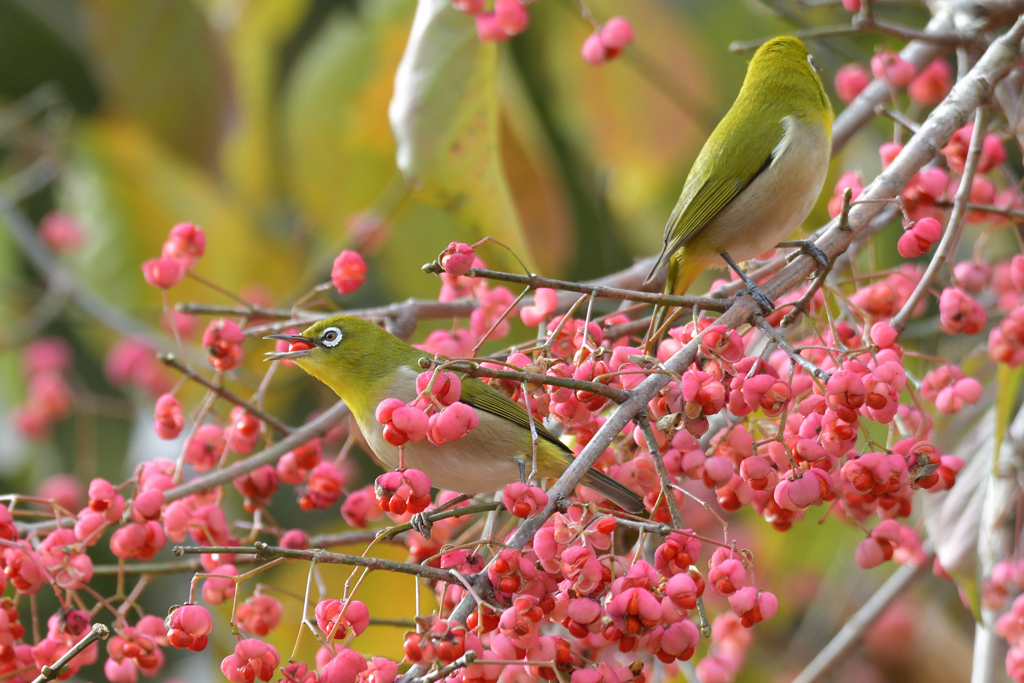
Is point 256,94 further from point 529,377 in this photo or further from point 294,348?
→ point 529,377

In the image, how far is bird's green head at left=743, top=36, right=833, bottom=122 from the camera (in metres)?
2.50

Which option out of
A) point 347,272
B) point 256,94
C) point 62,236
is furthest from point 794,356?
point 62,236

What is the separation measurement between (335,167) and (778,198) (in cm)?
250

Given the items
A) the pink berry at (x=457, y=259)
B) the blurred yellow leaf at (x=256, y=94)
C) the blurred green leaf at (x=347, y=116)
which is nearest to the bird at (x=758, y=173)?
the pink berry at (x=457, y=259)

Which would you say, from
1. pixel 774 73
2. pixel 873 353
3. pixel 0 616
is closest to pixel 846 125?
pixel 774 73

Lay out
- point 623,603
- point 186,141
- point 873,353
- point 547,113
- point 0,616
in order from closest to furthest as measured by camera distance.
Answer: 1. point 623,603
2. point 873,353
3. point 0,616
4. point 186,141
5. point 547,113

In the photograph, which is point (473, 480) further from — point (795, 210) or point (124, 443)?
point (124, 443)

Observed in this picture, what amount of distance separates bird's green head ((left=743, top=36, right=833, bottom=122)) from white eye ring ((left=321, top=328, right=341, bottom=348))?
1236 mm

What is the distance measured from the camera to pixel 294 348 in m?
2.62

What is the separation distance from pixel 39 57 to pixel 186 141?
2106mm

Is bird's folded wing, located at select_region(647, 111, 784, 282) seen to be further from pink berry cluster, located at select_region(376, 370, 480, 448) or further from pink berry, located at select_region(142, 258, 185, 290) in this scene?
pink berry, located at select_region(142, 258, 185, 290)

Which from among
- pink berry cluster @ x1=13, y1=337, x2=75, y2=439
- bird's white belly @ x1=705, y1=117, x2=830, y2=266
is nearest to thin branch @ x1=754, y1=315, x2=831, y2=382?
bird's white belly @ x1=705, y1=117, x2=830, y2=266

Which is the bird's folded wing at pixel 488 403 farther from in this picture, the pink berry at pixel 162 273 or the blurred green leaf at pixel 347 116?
the blurred green leaf at pixel 347 116

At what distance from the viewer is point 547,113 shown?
5215 mm
